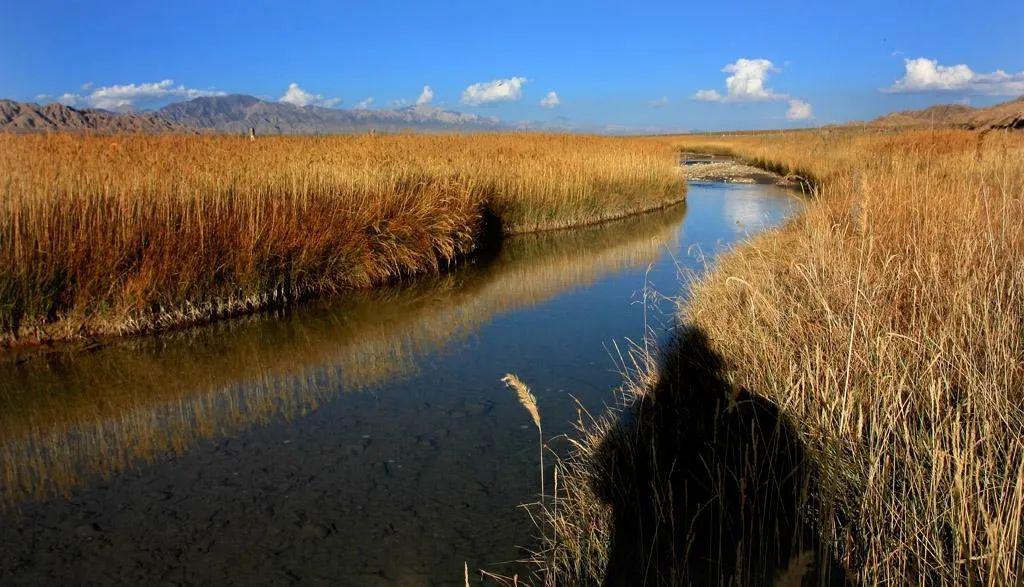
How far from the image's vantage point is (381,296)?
8742 mm

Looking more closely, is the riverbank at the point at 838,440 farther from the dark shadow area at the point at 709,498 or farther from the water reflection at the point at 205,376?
the water reflection at the point at 205,376

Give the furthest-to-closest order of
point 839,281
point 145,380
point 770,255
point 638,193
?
point 638,193 < point 770,255 < point 145,380 < point 839,281

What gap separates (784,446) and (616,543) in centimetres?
102

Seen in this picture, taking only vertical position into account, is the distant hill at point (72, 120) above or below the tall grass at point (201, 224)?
above

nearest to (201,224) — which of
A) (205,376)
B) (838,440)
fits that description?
(205,376)

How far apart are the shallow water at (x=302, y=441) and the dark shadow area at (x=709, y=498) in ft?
1.69

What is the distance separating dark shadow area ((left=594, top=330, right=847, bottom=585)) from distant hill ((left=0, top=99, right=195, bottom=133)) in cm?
1018

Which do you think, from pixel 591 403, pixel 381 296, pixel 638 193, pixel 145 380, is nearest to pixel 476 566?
pixel 591 403

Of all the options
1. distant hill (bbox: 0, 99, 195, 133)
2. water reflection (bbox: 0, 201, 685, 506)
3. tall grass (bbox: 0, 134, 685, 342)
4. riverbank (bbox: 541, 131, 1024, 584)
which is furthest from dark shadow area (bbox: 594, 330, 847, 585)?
distant hill (bbox: 0, 99, 195, 133)

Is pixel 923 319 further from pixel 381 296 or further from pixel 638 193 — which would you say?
pixel 638 193

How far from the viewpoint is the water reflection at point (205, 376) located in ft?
14.7

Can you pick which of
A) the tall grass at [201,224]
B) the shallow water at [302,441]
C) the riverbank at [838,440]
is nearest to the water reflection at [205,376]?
the shallow water at [302,441]

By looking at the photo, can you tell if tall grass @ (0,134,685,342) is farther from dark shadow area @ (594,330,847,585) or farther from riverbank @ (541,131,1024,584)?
dark shadow area @ (594,330,847,585)

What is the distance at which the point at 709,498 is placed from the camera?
3.54m
